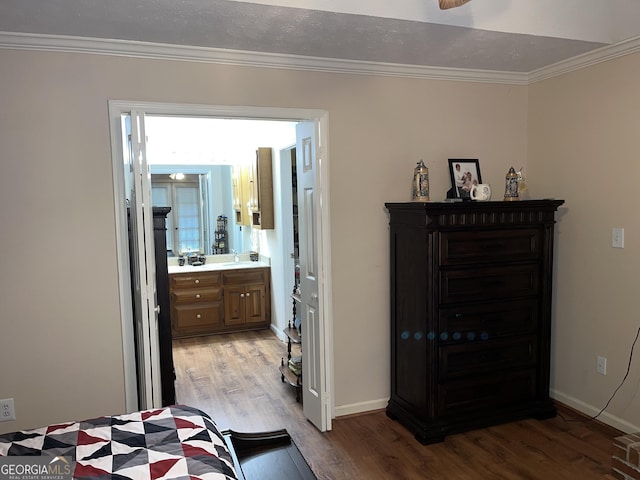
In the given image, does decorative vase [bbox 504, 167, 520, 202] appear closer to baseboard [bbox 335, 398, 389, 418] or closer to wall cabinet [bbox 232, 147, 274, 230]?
baseboard [bbox 335, 398, 389, 418]

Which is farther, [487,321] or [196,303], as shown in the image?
[196,303]

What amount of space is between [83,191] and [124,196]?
0.70 feet

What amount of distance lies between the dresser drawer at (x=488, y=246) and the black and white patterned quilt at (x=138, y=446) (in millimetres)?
1754

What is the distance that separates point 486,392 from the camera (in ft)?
10.6

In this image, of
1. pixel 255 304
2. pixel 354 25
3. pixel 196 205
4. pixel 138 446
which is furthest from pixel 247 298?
pixel 138 446

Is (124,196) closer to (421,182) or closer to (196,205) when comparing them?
(421,182)

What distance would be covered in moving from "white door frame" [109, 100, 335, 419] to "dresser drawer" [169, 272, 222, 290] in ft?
8.19

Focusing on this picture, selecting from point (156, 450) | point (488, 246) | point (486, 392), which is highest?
point (488, 246)

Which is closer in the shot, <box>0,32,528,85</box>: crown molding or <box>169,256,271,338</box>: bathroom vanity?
<box>0,32,528,85</box>: crown molding

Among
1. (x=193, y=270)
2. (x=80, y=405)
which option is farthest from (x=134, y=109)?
(x=193, y=270)

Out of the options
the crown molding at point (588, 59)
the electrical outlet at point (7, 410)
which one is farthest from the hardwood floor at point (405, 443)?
the crown molding at point (588, 59)

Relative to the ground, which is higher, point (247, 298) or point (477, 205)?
point (477, 205)

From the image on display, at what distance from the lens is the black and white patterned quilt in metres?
1.61

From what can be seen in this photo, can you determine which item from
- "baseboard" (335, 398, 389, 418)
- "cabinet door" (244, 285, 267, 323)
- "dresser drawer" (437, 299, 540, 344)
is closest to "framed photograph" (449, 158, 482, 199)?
"dresser drawer" (437, 299, 540, 344)
